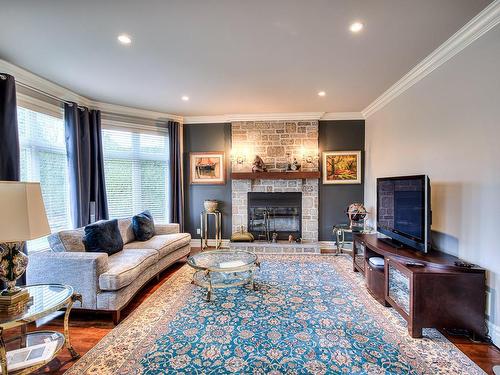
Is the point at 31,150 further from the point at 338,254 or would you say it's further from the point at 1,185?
the point at 338,254

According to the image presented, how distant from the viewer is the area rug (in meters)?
1.83

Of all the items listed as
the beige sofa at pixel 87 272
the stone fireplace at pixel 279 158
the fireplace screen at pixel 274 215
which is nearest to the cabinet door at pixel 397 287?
the stone fireplace at pixel 279 158

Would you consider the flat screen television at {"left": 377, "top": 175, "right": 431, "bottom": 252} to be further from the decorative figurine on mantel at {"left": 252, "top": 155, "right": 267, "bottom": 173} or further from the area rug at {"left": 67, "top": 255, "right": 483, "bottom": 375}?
the decorative figurine on mantel at {"left": 252, "top": 155, "right": 267, "bottom": 173}

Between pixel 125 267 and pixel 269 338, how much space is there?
5.46ft

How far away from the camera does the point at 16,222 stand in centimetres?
161

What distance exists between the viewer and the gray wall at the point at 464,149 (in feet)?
6.90

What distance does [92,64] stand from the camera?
2.95m

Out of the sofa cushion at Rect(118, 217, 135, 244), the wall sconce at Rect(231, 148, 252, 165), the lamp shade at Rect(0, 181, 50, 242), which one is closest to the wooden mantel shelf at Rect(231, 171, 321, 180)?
the wall sconce at Rect(231, 148, 252, 165)

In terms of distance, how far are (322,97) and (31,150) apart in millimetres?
4397

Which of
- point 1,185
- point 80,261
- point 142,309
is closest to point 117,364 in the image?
point 142,309

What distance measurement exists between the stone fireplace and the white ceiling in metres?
1.24

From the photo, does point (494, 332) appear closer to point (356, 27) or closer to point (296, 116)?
point (356, 27)

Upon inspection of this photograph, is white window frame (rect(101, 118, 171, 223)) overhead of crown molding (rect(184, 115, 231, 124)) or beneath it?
beneath

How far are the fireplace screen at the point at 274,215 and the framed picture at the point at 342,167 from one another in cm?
77
